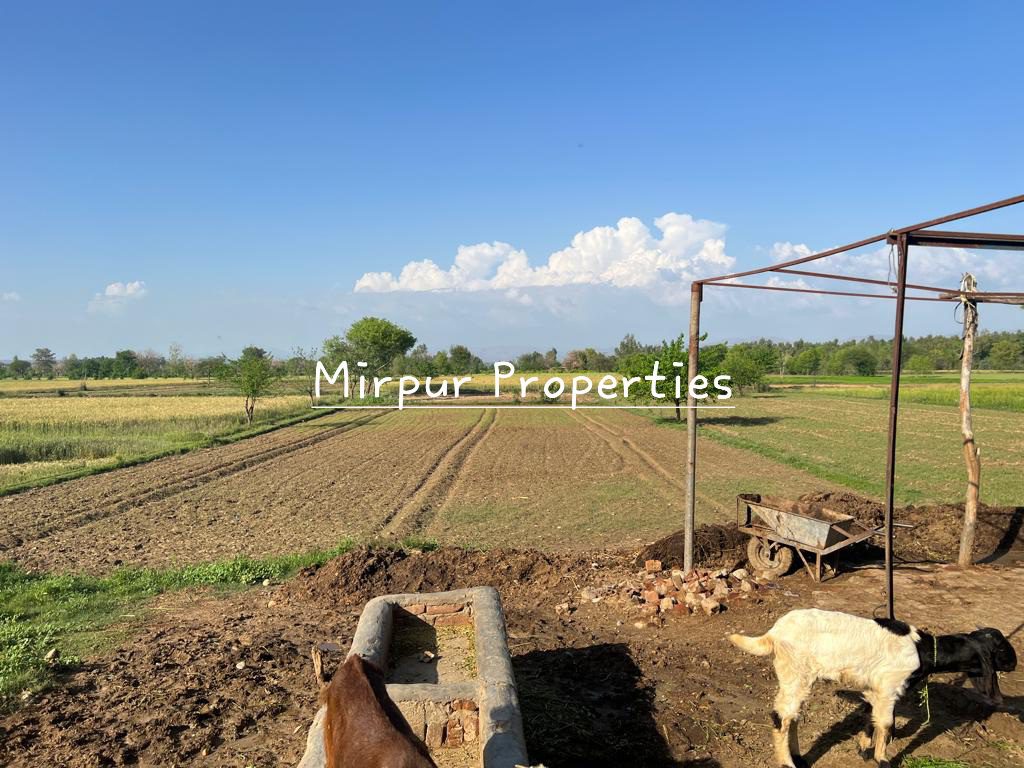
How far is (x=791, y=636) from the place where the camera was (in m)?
4.75

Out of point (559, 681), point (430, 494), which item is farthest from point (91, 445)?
point (559, 681)

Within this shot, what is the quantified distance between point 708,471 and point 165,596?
15155 mm

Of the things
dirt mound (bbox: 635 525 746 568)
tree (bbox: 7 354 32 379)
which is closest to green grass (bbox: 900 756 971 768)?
dirt mound (bbox: 635 525 746 568)

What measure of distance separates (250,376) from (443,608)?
101 feet

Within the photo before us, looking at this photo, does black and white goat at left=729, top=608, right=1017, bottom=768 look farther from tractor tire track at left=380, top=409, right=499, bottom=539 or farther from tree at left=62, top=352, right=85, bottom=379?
tree at left=62, top=352, right=85, bottom=379

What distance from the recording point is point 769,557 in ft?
29.2

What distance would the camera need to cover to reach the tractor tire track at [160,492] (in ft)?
41.6

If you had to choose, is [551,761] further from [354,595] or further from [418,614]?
[354,595]

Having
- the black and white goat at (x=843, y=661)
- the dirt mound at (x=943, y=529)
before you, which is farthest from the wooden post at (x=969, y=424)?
the black and white goat at (x=843, y=661)

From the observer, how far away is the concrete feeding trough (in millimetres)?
4324

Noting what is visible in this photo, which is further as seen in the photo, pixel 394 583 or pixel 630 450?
pixel 630 450

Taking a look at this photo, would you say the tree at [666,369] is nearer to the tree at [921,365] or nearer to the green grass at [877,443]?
the green grass at [877,443]

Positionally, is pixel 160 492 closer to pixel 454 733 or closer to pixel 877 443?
pixel 454 733

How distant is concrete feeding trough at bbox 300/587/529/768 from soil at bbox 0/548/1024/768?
56 centimetres
